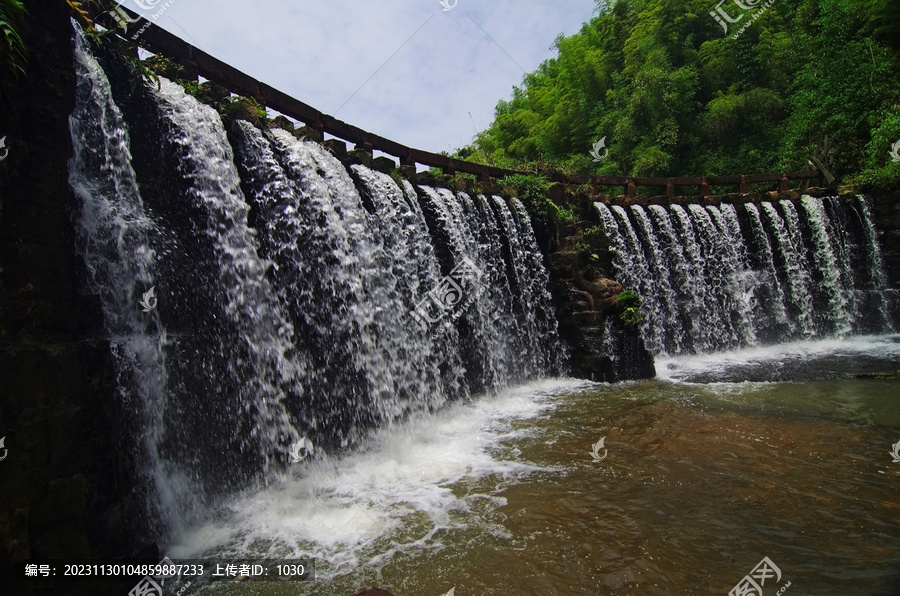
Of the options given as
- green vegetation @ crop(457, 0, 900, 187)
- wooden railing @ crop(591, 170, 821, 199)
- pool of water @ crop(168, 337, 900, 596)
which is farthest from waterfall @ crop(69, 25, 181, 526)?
wooden railing @ crop(591, 170, 821, 199)

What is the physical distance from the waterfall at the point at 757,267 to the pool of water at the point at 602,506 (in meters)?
7.08

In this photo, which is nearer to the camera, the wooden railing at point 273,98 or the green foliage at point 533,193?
the wooden railing at point 273,98

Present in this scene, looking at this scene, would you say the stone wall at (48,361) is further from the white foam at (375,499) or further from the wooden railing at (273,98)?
the wooden railing at (273,98)

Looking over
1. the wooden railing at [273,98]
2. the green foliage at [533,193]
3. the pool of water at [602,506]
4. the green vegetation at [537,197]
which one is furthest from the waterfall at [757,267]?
the pool of water at [602,506]

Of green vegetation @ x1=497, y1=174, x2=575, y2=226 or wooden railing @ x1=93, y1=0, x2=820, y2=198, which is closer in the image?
wooden railing @ x1=93, y1=0, x2=820, y2=198

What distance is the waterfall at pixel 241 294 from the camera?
432 centimetres

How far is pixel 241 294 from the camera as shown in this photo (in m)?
5.82

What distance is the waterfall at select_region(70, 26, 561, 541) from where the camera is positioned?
170 inches

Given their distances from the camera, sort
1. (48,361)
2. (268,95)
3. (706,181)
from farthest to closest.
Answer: (706,181) → (268,95) → (48,361)

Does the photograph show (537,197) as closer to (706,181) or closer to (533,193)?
(533,193)

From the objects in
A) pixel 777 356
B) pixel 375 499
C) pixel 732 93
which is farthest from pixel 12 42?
pixel 732 93

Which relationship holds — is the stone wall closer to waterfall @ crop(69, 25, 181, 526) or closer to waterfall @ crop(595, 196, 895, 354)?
waterfall @ crop(69, 25, 181, 526)

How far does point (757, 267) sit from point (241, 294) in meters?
16.0

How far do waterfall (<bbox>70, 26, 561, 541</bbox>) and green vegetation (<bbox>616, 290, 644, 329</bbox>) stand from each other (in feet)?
11.2
